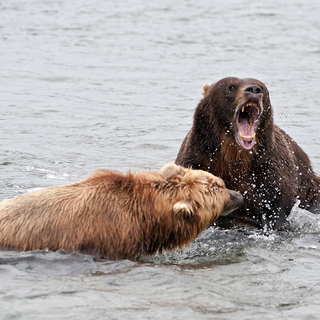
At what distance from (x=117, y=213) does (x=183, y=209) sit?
73cm

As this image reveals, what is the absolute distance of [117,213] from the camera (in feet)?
21.9

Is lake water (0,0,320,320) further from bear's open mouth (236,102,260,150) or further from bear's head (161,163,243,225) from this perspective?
bear's open mouth (236,102,260,150)

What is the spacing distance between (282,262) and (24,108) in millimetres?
9171

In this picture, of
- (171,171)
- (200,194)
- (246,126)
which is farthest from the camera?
(246,126)

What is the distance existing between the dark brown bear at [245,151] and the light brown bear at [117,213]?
1.03m

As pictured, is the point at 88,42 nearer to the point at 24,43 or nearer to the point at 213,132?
the point at 24,43

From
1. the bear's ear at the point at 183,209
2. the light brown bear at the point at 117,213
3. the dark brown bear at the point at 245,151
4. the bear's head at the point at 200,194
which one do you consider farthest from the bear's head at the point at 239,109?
the bear's ear at the point at 183,209

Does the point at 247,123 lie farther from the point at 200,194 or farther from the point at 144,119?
the point at 144,119

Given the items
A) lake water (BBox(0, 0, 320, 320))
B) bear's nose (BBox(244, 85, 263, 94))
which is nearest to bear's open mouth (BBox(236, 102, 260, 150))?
bear's nose (BBox(244, 85, 263, 94))

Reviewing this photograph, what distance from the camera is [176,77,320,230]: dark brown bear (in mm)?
7793

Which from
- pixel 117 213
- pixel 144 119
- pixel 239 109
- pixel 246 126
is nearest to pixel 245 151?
pixel 246 126

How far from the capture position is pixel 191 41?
897 inches

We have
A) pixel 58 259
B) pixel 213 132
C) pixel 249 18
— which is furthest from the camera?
pixel 249 18

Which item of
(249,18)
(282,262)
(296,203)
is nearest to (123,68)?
(249,18)
